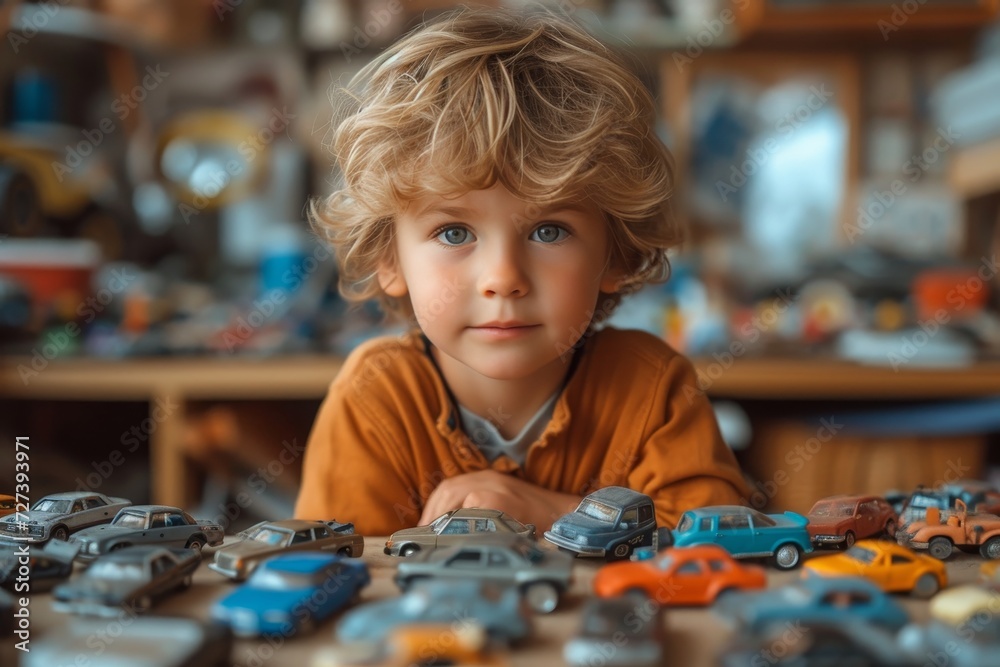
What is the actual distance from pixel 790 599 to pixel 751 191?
7.59 feet

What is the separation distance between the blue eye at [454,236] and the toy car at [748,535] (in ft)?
1.21

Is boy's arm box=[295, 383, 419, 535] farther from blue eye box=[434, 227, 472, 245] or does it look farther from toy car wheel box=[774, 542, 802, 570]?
toy car wheel box=[774, 542, 802, 570]

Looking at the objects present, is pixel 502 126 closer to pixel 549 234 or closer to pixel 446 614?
pixel 549 234

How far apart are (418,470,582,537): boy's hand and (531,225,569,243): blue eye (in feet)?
0.89

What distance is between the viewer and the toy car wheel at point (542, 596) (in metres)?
0.64

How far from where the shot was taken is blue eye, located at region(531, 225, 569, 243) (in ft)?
3.15

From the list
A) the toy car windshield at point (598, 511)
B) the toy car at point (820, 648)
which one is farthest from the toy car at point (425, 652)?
the toy car windshield at point (598, 511)

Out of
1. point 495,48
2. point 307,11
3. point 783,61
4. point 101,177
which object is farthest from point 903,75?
point 101,177

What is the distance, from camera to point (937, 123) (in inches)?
104

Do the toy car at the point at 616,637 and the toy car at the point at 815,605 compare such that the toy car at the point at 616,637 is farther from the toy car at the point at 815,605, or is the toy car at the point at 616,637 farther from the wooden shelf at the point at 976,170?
the wooden shelf at the point at 976,170

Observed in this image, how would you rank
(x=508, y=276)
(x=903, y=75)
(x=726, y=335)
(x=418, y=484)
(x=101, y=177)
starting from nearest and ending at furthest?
(x=508, y=276)
(x=418, y=484)
(x=726, y=335)
(x=101, y=177)
(x=903, y=75)

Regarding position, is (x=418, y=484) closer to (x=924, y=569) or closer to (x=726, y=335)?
(x=924, y=569)

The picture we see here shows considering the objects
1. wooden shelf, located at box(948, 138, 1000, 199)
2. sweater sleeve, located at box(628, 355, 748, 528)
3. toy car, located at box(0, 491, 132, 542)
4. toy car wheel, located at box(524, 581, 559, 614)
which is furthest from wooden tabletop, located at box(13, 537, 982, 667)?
wooden shelf, located at box(948, 138, 1000, 199)

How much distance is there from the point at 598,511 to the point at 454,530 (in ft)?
0.41
